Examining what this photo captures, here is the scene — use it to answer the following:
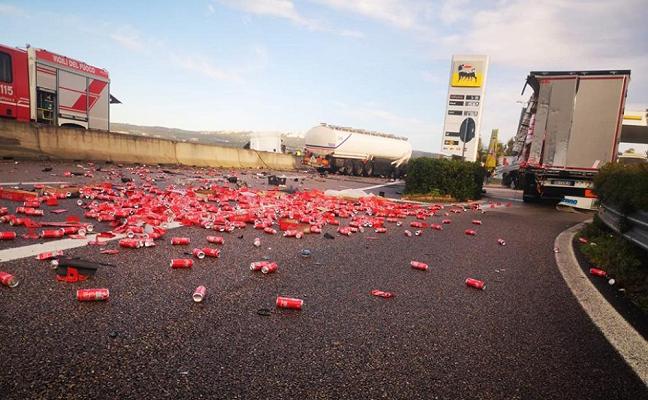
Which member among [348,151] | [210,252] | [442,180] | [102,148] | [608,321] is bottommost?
[608,321]

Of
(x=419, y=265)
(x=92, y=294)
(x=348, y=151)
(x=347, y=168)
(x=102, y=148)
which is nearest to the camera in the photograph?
(x=92, y=294)

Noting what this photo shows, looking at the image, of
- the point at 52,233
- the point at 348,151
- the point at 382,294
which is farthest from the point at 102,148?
the point at 348,151

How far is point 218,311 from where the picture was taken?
2.88m

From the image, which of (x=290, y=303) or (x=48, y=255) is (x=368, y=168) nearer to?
(x=48, y=255)

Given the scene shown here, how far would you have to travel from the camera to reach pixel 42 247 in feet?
13.0

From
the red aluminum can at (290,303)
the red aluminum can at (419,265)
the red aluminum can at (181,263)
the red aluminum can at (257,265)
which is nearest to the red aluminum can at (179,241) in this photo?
the red aluminum can at (181,263)

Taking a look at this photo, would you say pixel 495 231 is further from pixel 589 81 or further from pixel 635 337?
pixel 589 81

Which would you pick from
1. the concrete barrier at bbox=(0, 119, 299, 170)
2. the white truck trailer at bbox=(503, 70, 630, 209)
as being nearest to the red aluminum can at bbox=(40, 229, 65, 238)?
the concrete barrier at bbox=(0, 119, 299, 170)

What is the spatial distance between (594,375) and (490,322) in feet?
2.65

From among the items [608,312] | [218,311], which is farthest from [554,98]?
[218,311]

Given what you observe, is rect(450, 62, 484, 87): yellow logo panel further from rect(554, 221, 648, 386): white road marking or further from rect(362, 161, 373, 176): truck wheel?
rect(554, 221, 648, 386): white road marking

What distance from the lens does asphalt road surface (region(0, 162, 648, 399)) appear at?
202cm

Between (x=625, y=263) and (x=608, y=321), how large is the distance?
6.56 feet

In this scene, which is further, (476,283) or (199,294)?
(476,283)
